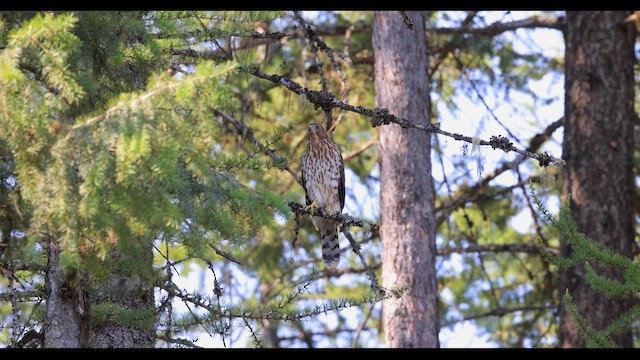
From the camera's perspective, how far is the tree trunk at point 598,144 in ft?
32.6

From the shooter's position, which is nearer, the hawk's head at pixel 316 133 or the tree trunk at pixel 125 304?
the tree trunk at pixel 125 304

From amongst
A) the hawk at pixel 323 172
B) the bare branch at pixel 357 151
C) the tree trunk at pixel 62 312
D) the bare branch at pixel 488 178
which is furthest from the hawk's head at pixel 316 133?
the tree trunk at pixel 62 312

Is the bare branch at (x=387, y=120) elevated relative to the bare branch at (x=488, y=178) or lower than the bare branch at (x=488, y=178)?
lower

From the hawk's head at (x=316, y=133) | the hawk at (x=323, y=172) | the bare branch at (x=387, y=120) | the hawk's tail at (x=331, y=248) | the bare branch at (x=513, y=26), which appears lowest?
the bare branch at (x=387, y=120)

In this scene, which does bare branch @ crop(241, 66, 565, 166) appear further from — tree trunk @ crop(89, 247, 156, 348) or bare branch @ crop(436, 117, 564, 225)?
bare branch @ crop(436, 117, 564, 225)

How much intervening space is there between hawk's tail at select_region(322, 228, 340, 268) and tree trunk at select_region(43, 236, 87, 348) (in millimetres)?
4651

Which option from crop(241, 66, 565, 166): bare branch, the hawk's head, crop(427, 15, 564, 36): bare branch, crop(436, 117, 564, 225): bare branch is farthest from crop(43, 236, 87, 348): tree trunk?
crop(427, 15, 564, 36): bare branch

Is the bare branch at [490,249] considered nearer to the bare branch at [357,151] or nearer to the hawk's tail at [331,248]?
the hawk's tail at [331,248]

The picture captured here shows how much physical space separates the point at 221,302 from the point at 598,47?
21.8ft

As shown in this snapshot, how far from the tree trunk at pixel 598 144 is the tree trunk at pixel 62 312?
19.5 feet

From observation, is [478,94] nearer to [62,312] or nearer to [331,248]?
[331,248]

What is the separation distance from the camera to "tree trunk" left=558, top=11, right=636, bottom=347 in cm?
995

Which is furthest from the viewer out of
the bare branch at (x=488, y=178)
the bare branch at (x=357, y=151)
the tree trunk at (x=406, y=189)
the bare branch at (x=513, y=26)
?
the bare branch at (x=513, y=26)

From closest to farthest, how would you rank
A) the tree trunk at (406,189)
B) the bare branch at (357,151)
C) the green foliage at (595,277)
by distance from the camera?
the green foliage at (595,277) → the tree trunk at (406,189) → the bare branch at (357,151)
